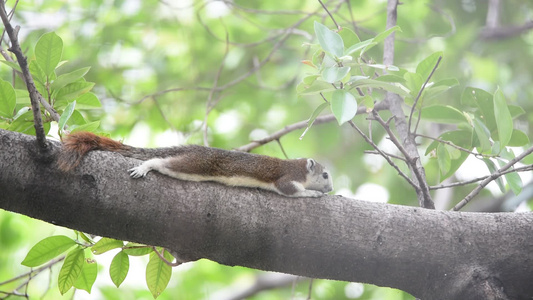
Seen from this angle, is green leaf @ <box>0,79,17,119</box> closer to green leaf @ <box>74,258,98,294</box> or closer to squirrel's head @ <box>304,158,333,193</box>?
green leaf @ <box>74,258,98,294</box>

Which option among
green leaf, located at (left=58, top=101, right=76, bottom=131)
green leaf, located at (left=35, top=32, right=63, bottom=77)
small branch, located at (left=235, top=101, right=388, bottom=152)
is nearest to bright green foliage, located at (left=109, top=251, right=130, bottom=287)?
green leaf, located at (left=58, top=101, right=76, bottom=131)

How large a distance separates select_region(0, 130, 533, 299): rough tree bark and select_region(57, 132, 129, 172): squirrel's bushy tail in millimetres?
38

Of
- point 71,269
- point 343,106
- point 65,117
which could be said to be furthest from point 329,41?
point 71,269

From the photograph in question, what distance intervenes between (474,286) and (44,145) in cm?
187

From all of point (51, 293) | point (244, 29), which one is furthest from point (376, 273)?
point (244, 29)

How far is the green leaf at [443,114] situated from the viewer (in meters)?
3.01

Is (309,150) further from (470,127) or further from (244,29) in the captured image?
(470,127)

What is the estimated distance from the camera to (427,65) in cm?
272

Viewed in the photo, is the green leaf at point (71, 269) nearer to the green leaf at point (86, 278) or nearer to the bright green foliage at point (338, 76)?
the green leaf at point (86, 278)

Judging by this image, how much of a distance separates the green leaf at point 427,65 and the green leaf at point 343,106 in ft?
2.02

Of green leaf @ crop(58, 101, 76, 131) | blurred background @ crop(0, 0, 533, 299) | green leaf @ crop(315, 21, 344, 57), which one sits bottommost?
blurred background @ crop(0, 0, 533, 299)

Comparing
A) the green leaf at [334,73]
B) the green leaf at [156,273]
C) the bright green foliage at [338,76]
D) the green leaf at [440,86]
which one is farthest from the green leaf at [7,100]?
the green leaf at [440,86]

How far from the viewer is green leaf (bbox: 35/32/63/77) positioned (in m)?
2.61

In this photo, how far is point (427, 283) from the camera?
2484mm
